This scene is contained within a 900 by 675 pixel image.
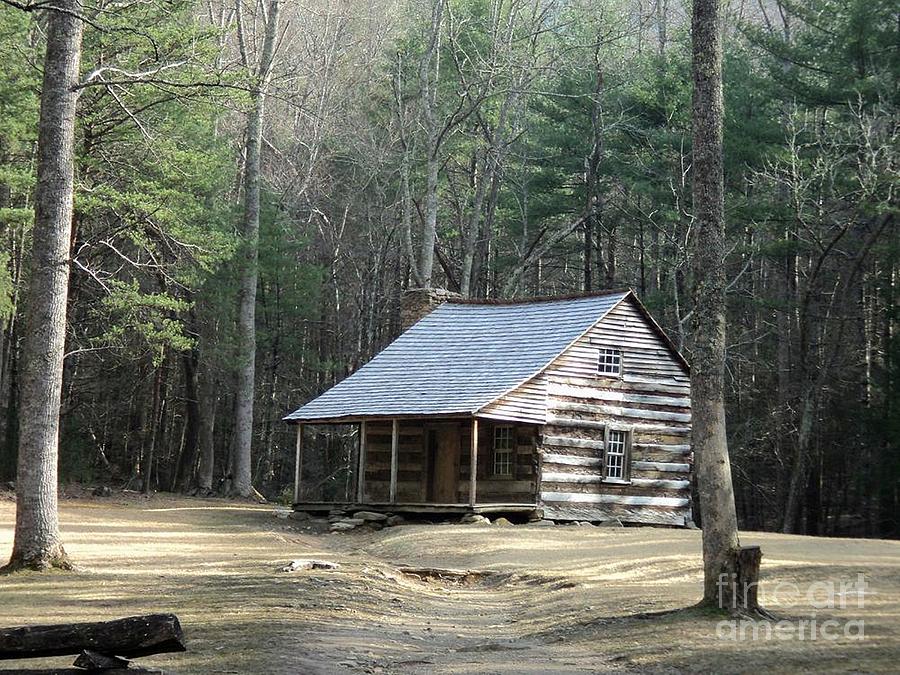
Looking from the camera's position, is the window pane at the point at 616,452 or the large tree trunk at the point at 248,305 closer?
the window pane at the point at 616,452

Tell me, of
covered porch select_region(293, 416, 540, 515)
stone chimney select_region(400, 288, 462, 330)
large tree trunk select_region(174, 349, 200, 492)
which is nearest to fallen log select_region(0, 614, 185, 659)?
covered porch select_region(293, 416, 540, 515)

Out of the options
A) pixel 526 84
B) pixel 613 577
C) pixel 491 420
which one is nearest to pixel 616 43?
pixel 526 84

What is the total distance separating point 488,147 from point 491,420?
21130mm

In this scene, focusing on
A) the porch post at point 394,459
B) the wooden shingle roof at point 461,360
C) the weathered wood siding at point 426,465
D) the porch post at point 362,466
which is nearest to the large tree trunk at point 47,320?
the wooden shingle roof at point 461,360

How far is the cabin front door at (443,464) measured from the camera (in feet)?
92.5

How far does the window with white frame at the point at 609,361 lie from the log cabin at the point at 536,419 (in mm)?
29

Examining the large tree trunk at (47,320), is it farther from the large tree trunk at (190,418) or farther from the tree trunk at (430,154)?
the large tree trunk at (190,418)

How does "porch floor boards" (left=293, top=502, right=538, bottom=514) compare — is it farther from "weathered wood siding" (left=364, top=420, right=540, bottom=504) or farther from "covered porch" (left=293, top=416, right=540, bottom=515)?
"weathered wood siding" (left=364, top=420, right=540, bottom=504)

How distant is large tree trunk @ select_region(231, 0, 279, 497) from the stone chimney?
7527 mm

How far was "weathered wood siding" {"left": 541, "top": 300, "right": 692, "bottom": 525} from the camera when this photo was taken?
2689 cm

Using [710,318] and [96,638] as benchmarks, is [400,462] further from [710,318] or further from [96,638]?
[96,638]

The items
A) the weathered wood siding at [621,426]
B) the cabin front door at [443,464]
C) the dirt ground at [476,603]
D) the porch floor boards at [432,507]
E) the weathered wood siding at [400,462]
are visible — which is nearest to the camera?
the dirt ground at [476,603]

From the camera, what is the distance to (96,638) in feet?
24.0

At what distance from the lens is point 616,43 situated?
152 ft
